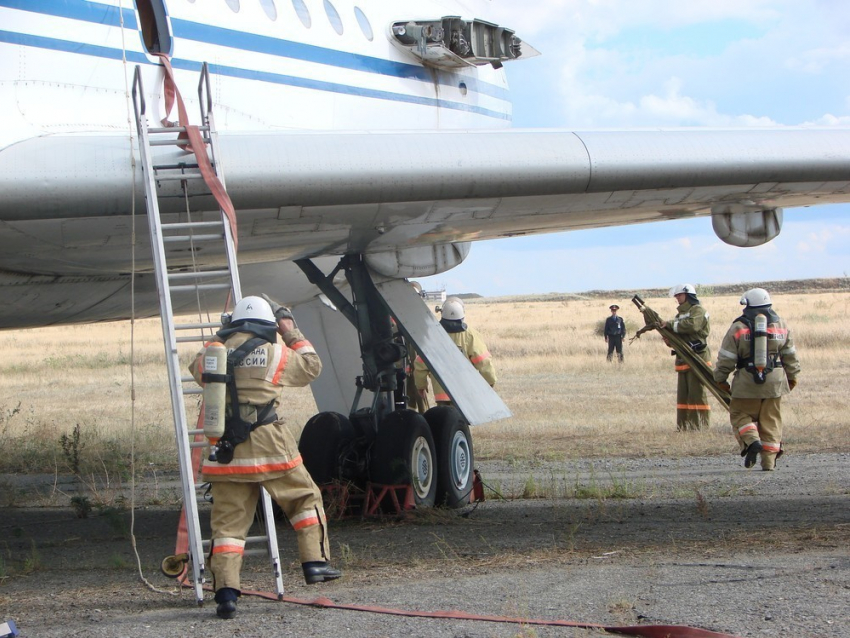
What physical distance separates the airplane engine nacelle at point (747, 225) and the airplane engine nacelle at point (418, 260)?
2956mm

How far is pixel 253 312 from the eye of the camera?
588 cm

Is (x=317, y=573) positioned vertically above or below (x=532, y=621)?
above

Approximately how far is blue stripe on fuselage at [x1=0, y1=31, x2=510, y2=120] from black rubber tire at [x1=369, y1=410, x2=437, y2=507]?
9.65ft

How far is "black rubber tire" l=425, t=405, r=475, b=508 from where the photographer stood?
9.90 m

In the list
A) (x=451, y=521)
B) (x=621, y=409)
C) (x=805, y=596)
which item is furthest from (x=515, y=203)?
(x=621, y=409)

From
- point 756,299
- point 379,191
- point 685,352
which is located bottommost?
point 685,352

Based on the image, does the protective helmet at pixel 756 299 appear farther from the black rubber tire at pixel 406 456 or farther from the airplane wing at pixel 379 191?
the black rubber tire at pixel 406 456

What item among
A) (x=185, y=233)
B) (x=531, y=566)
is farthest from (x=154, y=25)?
(x=531, y=566)

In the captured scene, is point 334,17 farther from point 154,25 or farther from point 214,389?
point 214,389

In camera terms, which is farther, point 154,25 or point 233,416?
point 154,25

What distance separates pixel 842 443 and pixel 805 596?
8.45 meters

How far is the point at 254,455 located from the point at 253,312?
2.62ft

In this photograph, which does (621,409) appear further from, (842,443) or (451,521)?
(451,521)

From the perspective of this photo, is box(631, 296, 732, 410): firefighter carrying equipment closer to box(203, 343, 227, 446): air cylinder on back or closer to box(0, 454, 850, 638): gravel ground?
box(0, 454, 850, 638): gravel ground
